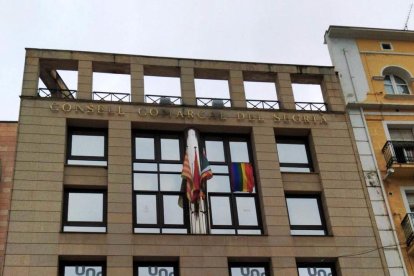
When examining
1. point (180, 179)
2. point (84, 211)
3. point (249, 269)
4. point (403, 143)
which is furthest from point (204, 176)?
point (403, 143)

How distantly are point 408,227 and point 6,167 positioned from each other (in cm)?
1706

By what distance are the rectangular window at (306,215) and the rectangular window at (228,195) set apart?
149 centimetres

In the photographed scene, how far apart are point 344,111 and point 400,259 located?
7.75 m

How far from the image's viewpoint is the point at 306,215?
88.2 ft

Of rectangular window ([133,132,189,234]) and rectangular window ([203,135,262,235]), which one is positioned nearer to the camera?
rectangular window ([133,132,189,234])

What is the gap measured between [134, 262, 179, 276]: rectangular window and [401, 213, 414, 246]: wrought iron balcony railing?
9.44 meters

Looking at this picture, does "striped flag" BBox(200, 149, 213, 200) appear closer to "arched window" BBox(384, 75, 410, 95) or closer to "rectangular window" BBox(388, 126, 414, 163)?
"rectangular window" BBox(388, 126, 414, 163)

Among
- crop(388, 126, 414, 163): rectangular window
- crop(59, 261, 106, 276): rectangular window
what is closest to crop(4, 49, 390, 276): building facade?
crop(59, 261, 106, 276): rectangular window

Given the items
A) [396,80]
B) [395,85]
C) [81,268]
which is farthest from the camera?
[396,80]

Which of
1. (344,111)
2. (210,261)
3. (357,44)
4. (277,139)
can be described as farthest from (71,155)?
(357,44)

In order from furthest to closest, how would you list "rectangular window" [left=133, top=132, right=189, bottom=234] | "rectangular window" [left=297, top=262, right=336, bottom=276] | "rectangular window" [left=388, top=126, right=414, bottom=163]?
1. "rectangular window" [left=388, top=126, right=414, bottom=163]
2. "rectangular window" [left=133, top=132, right=189, bottom=234]
3. "rectangular window" [left=297, top=262, right=336, bottom=276]

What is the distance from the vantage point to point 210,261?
78.9ft

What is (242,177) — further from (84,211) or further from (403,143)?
(403,143)

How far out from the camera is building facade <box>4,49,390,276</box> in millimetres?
23953
